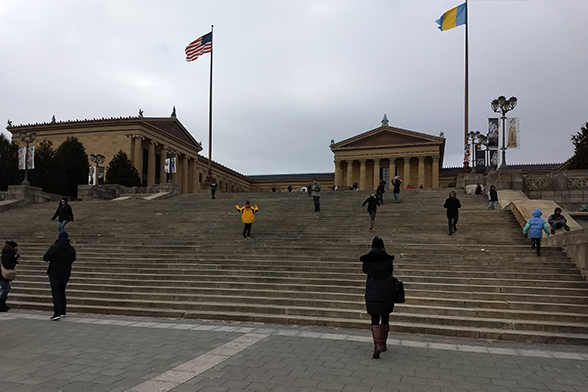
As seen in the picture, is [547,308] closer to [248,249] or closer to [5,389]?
[248,249]

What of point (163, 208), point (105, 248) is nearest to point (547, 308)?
point (105, 248)

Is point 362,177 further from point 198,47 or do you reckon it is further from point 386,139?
point 198,47

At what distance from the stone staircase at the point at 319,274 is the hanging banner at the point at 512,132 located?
6072 mm

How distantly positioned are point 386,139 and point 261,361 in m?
60.0

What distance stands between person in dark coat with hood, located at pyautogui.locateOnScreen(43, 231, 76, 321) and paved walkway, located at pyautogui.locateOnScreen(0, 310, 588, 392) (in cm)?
67

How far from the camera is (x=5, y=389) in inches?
181

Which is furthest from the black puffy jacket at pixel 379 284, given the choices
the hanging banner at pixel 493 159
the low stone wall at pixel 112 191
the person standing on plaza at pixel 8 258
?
the low stone wall at pixel 112 191

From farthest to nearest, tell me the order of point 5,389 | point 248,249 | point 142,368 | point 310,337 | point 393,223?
point 393,223 → point 248,249 → point 310,337 → point 142,368 → point 5,389

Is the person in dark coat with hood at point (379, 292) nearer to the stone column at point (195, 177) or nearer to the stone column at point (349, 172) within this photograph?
the stone column at point (349, 172)

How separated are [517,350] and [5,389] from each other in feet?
23.0

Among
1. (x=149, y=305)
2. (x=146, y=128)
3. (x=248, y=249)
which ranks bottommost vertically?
(x=149, y=305)

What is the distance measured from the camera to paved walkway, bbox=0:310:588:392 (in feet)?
15.9

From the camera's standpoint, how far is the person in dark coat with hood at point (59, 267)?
8.40 metres

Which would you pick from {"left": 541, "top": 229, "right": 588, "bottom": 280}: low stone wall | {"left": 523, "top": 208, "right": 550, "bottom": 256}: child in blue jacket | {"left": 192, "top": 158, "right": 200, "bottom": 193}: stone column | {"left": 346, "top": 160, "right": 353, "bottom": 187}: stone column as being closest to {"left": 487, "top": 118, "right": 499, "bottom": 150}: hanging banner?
{"left": 541, "top": 229, "right": 588, "bottom": 280}: low stone wall
